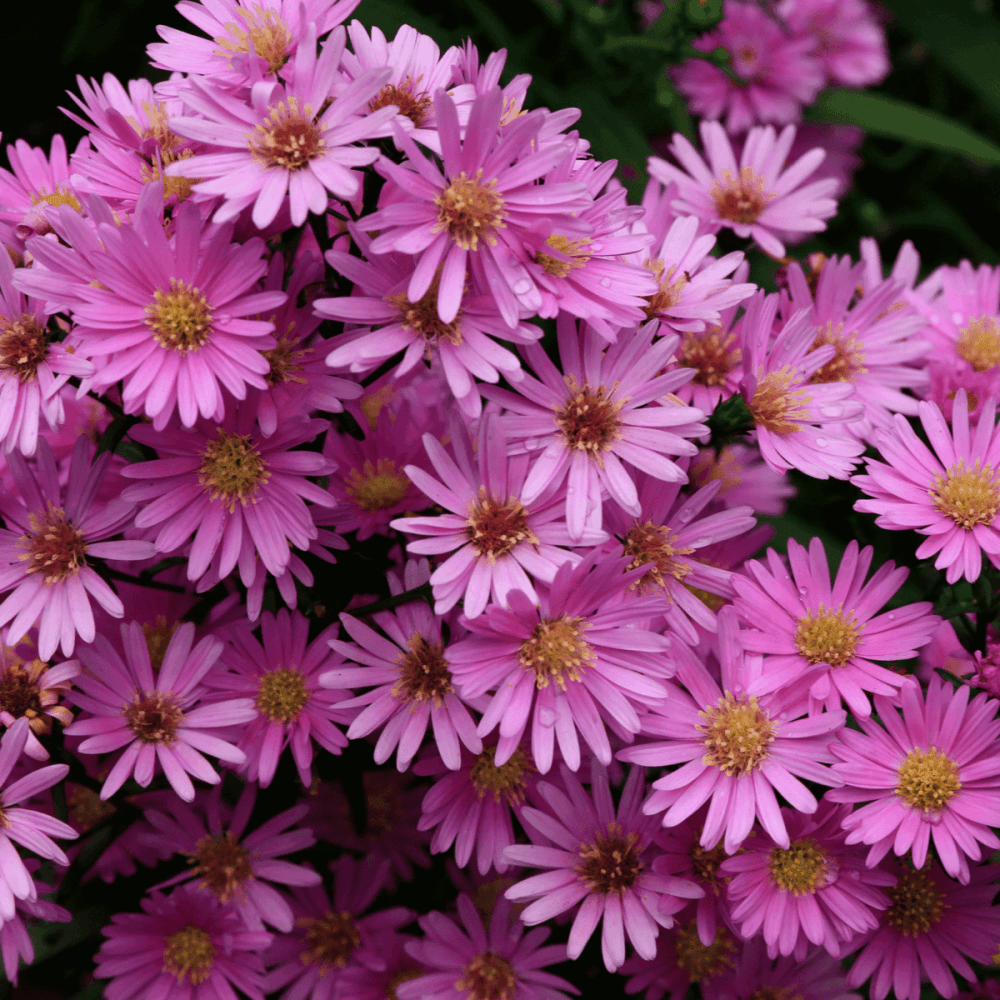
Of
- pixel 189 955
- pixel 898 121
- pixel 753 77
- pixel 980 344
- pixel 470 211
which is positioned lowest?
pixel 189 955

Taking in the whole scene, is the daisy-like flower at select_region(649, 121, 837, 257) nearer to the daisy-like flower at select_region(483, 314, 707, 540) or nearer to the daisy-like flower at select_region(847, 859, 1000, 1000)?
the daisy-like flower at select_region(483, 314, 707, 540)

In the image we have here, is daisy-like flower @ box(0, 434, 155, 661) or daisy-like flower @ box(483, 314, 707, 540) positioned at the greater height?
daisy-like flower @ box(483, 314, 707, 540)

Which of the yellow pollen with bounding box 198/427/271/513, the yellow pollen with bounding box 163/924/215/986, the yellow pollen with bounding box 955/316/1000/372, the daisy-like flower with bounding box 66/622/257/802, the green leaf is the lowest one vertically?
the yellow pollen with bounding box 163/924/215/986

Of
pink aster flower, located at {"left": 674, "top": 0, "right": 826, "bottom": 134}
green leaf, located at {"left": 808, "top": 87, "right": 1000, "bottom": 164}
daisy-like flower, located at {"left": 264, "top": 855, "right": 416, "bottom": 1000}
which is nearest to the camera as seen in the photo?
daisy-like flower, located at {"left": 264, "top": 855, "right": 416, "bottom": 1000}

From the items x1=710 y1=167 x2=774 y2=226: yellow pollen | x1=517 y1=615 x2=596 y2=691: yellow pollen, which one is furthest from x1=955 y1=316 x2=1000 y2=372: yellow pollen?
x1=517 y1=615 x2=596 y2=691: yellow pollen

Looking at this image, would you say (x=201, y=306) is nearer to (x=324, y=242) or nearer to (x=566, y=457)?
(x=324, y=242)

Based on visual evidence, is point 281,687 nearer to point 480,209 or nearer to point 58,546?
point 58,546

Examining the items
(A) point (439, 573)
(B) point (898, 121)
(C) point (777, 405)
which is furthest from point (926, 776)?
(B) point (898, 121)
